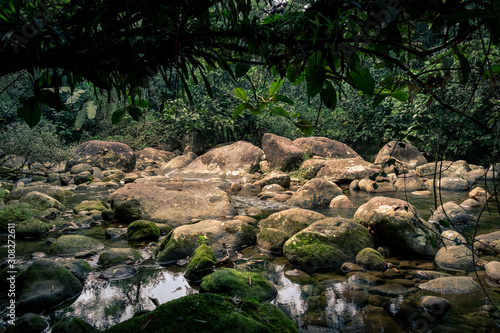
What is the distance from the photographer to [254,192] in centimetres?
1070

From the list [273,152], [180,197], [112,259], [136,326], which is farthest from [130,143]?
[136,326]

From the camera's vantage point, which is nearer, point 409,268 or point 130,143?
point 409,268

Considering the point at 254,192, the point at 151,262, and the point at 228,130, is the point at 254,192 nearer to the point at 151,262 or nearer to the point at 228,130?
the point at 151,262

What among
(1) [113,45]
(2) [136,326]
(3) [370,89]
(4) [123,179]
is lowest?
(4) [123,179]

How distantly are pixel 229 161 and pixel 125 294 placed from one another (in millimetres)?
10891

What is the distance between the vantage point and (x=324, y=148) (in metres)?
14.8

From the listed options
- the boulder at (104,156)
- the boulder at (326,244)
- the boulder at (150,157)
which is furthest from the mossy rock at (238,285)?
the boulder at (150,157)

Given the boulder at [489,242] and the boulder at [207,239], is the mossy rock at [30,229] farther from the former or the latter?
the boulder at [489,242]

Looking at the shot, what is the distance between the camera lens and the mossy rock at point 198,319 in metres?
1.73

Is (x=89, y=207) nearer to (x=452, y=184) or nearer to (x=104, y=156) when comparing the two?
(x=104, y=156)

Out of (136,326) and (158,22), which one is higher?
(158,22)

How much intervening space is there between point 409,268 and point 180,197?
4.62 m

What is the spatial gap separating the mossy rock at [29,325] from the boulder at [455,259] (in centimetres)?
465

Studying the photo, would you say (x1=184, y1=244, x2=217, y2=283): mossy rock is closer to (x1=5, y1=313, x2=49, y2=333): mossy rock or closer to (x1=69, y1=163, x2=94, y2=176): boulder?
(x1=5, y1=313, x2=49, y2=333): mossy rock
